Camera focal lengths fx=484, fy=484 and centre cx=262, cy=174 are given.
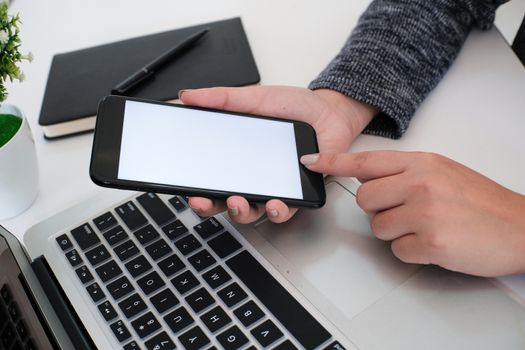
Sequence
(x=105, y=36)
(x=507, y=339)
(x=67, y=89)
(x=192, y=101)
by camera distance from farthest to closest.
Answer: (x=105, y=36) < (x=67, y=89) < (x=192, y=101) < (x=507, y=339)

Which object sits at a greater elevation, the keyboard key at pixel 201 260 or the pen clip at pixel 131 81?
the pen clip at pixel 131 81

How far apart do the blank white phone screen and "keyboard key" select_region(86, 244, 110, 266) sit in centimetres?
7

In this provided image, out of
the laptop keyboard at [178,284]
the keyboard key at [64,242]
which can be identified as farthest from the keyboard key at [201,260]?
the keyboard key at [64,242]

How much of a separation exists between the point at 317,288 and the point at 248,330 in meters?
0.06

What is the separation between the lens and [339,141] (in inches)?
18.1

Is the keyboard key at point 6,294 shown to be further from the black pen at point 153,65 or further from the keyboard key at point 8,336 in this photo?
the black pen at point 153,65

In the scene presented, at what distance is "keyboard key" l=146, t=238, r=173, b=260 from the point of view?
38 cm

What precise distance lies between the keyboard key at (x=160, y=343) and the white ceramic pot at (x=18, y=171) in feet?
0.65

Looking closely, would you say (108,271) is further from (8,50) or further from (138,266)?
(8,50)

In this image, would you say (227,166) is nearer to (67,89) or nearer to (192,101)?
(192,101)

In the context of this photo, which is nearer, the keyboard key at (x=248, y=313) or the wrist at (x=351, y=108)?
the keyboard key at (x=248, y=313)

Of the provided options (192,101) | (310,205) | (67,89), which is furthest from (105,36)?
(310,205)

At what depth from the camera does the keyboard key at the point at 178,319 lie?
0.34 meters

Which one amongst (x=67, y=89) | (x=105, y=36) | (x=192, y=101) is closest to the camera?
(x=192, y=101)
